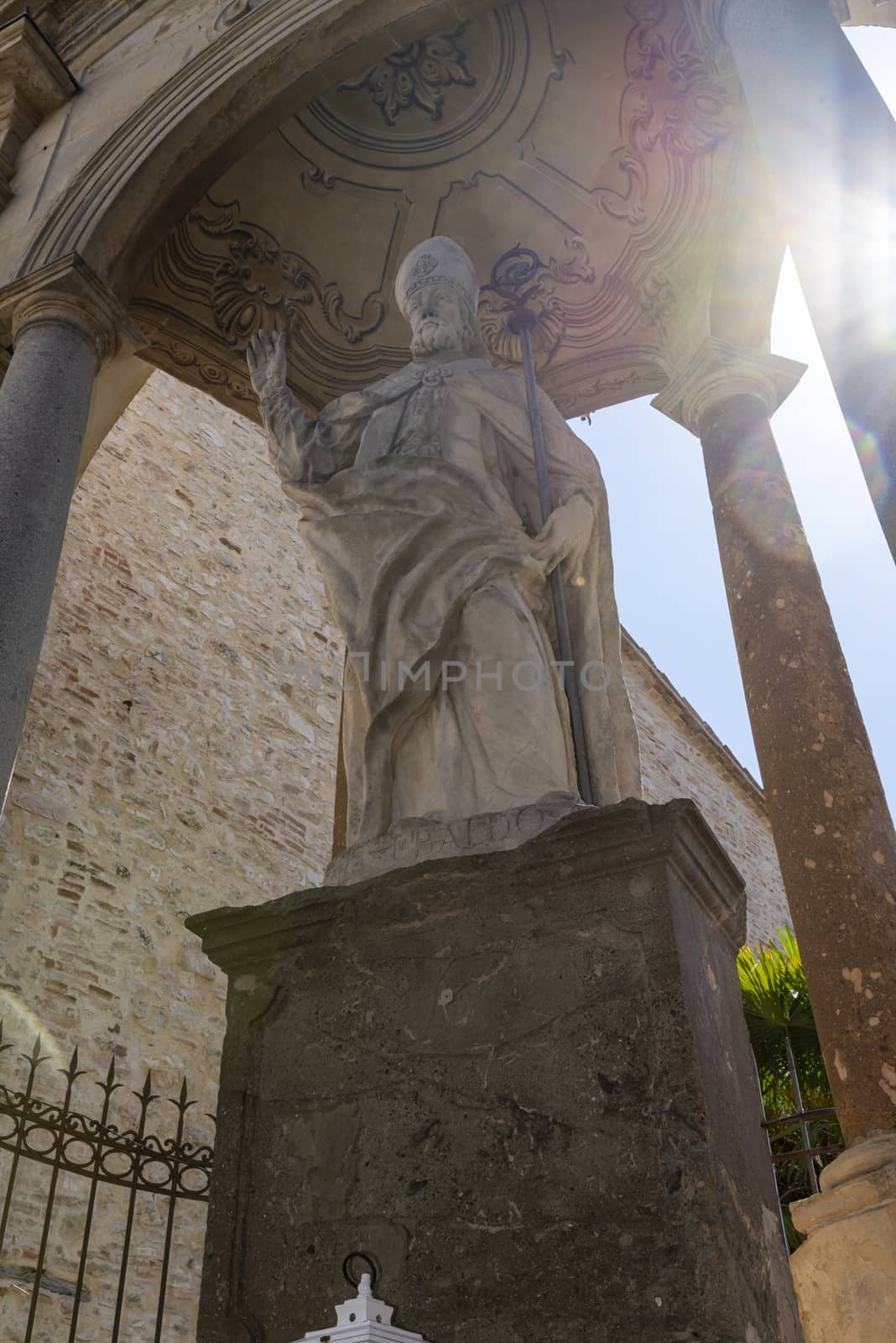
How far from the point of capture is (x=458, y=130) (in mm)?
6180

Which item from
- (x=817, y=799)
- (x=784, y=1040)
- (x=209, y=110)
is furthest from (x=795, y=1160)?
(x=209, y=110)

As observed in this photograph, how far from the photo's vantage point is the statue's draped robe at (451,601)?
8.86ft

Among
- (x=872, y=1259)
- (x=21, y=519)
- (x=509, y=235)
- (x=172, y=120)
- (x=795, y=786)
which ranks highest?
(x=509, y=235)

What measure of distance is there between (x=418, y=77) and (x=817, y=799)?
442 cm

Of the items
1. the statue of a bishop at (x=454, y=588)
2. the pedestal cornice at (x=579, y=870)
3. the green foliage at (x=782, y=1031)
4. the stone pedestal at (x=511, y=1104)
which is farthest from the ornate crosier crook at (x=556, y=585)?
the green foliage at (x=782, y=1031)

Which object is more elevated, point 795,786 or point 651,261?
point 651,261

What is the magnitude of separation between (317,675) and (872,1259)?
7.74 m

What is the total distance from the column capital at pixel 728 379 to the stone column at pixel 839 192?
1.54 m

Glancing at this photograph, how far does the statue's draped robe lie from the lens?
2.70m

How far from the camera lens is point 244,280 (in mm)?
6086

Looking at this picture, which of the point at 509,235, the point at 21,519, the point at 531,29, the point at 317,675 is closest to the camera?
the point at 21,519

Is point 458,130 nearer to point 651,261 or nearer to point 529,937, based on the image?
point 651,261

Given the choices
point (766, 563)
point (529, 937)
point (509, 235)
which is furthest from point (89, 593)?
point (529, 937)

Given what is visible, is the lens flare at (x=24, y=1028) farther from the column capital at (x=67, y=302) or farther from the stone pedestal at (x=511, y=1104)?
the stone pedestal at (x=511, y=1104)
